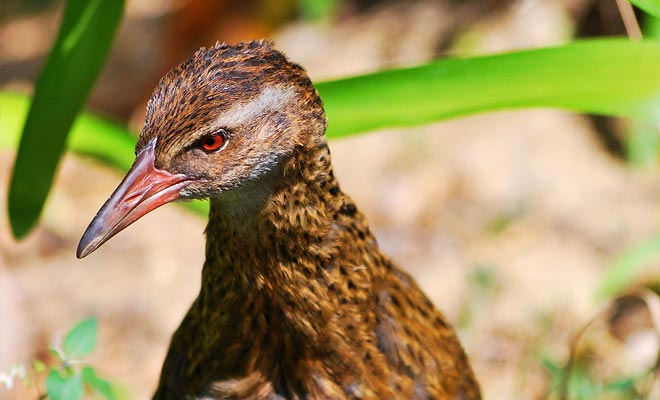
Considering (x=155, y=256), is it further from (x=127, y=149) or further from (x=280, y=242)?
(x=280, y=242)

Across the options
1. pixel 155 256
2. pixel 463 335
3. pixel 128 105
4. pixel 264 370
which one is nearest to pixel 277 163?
pixel 264 370

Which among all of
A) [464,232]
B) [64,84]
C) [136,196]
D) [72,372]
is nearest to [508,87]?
[136,196]

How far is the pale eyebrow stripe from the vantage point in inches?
70.4

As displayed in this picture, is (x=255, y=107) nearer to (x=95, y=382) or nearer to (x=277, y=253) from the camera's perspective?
(x=277, y=253)

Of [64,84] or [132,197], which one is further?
[64,84]

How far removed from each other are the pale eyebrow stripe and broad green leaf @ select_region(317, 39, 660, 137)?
0.44 meters

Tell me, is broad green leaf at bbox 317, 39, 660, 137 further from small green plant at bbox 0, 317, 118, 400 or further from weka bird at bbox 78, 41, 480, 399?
small green plant at bbox 0, 317, 118, 400

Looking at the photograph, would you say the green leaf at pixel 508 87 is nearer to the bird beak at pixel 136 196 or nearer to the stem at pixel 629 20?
the stem at pixel 629 20

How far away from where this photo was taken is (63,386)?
2.08 metres

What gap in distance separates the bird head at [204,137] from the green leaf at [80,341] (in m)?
0.37

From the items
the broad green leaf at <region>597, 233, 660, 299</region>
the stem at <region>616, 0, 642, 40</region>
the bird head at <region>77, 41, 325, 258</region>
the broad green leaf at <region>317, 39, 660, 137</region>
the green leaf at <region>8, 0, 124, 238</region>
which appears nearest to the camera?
the bird head at <region>77, 41, 325, 258</region>

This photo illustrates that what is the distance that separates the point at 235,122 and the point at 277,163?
11 centimetres

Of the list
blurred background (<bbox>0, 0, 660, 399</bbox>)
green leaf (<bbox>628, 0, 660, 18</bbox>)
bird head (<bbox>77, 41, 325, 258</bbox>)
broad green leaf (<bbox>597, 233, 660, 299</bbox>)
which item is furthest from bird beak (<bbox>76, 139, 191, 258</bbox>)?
broad green leaf (<bbox>597, 233, 660, 299</bbox>)

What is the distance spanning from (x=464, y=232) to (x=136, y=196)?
2.70 m
